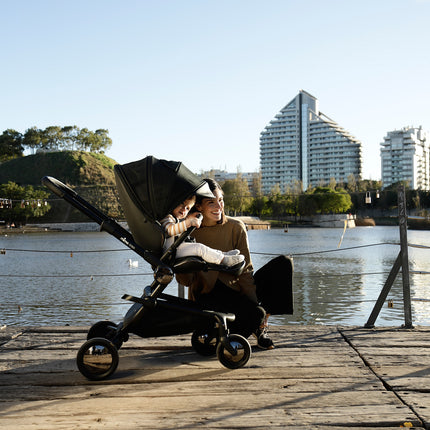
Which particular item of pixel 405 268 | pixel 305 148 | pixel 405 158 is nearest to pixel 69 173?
pixel 305 148

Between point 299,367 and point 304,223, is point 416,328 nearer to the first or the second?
point 299,367

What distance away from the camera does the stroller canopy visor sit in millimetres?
3180

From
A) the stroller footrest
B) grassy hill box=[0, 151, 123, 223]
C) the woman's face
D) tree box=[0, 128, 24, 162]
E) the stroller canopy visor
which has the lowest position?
the stroller footrest

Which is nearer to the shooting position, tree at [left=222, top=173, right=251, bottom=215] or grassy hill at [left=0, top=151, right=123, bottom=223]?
tree at [left=222, top=173, right=251, bottom=215]

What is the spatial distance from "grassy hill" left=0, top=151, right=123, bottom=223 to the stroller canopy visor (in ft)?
309

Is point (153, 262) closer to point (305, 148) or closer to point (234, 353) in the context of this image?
point (234, 353)

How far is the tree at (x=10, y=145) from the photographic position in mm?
125250

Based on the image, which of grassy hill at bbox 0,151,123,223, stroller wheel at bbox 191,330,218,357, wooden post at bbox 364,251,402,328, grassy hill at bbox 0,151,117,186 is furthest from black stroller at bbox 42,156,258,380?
grassy hill at bbox 0,151,117,186

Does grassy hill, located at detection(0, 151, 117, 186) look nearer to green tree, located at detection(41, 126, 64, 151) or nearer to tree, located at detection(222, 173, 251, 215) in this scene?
green tree, located at detection(41, 126, 64, 151)

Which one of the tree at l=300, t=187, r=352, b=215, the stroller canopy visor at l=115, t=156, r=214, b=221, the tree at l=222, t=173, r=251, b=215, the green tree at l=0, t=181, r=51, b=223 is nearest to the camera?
the stroller canopy visor at l=115, t=156, r=214, b=221

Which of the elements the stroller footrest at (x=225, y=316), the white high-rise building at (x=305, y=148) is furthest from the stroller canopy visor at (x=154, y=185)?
the white high-rise building at (x=305, y=148)

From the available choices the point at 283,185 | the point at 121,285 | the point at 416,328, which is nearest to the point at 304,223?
the point at 283,185

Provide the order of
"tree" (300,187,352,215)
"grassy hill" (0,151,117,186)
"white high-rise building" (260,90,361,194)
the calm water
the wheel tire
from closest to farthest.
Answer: the wheel tire → the calm water → "tree" (300,187,352,215) → "grassy hill" (0,151,117,186) → "white high-rise building" (260,90,361,194)

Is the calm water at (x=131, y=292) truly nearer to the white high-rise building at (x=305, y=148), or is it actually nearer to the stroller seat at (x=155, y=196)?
the stroller seat at (x=155, y=196)
